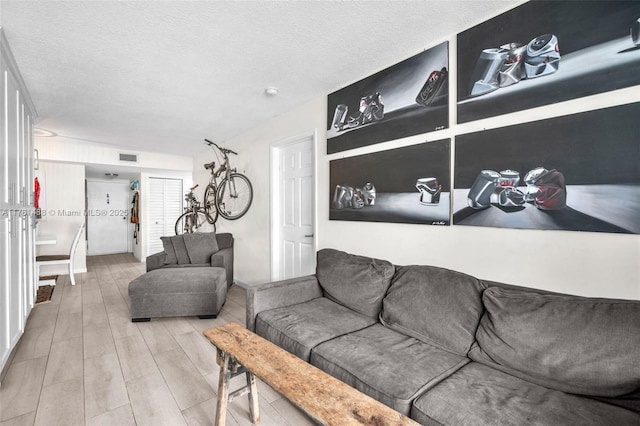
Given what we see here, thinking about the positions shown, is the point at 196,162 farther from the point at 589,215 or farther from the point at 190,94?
the point at 589,215

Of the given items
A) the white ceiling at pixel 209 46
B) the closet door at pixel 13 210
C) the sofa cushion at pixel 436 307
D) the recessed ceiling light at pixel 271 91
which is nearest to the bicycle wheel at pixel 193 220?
the white ceiling at pixel 209 46

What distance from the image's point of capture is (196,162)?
6.29 meters

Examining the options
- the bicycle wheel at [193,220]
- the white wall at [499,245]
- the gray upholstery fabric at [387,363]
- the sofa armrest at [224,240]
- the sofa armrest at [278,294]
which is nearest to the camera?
the gray upholstery fabric at [387,363]

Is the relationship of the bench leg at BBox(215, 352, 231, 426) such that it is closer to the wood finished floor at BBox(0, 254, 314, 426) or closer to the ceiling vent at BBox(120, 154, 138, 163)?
the wood finished floor at BBox(0, 254, 314, 426)

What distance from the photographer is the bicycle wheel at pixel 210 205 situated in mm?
5334

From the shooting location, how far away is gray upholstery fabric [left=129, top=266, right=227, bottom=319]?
303 cm

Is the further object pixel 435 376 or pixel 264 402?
pixel 264 402

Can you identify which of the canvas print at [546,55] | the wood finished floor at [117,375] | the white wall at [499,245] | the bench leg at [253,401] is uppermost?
the canvas print at [546,55]

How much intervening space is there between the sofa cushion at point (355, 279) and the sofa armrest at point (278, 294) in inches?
4.6

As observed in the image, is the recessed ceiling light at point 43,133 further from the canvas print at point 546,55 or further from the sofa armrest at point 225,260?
the canvas print at point 546,55

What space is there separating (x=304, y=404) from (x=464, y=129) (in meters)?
1.93

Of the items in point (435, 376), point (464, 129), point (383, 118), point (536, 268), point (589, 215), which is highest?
point (383, 118)

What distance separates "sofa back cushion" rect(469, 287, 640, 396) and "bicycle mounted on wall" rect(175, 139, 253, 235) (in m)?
3.56

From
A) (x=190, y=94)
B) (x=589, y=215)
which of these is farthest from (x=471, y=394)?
(x=190, y=94)
